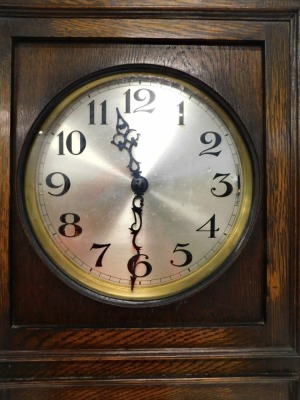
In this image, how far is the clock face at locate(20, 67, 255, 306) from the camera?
3.01ft

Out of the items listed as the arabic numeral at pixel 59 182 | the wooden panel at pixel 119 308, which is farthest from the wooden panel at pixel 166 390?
the arabic numeral at pixel 59 182

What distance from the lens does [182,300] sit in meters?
0.91

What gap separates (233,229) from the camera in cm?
93

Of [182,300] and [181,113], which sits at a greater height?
[181,113]

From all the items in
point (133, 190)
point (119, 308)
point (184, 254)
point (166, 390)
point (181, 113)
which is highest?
point (181, 113)

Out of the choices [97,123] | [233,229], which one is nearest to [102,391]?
[233,229]

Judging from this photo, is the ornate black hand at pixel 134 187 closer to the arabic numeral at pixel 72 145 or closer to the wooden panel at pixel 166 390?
the arabic numeral at pixel 72 145

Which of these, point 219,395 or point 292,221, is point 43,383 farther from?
point 292,221

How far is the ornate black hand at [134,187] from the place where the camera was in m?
0.92

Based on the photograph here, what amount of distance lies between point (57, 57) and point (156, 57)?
0.63ft

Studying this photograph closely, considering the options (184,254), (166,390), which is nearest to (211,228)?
(184,254)

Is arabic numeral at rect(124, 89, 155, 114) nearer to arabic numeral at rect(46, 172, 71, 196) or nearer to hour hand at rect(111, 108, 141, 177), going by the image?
hour hand at rect(111, 108, 141, 177)

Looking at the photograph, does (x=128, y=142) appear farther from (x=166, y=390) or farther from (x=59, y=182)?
(x=166, y=390)

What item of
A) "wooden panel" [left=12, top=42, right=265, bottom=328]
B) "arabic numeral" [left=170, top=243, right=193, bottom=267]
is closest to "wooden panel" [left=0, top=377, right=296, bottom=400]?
"wooden panel" [left=12, top=42, right=265, bottom=328]
